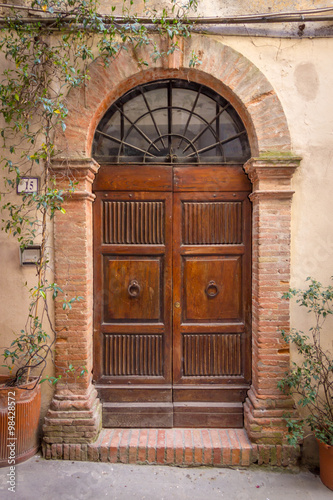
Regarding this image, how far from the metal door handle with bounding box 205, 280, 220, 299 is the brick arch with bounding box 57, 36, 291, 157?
1.44 metres

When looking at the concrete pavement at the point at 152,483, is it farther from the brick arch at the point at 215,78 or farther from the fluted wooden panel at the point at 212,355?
the brick arch at the point at 215,78

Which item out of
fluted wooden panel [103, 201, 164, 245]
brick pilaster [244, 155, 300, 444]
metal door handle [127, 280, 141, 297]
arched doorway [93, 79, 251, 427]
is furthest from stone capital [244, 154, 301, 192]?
metal door handle [127, 280, 141, 297]

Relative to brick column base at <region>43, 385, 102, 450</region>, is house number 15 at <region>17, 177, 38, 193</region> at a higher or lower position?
higher

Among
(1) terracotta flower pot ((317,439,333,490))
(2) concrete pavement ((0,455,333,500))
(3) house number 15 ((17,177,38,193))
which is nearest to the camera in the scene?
(2) concrete pavement ((0,455,333,500))

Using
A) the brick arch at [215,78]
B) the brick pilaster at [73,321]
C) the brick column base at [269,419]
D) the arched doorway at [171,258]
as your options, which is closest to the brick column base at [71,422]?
the brick pilaster at [73,321]

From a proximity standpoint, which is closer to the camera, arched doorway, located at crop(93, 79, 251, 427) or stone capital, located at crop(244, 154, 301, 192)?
stone capital, located at crop(244, 154, 301, 192)

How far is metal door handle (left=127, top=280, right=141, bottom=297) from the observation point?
3.67 meters

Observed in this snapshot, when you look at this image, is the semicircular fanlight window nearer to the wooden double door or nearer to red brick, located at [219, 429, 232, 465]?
the wooden double door

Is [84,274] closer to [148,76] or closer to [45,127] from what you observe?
[45,127]

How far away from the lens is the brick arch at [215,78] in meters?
3.40

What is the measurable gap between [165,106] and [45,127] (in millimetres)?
1271

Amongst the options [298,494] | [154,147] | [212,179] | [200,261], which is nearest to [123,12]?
[154,147]

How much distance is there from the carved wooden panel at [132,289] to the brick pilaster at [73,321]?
0.93 feet

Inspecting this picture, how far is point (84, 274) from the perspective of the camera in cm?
344
